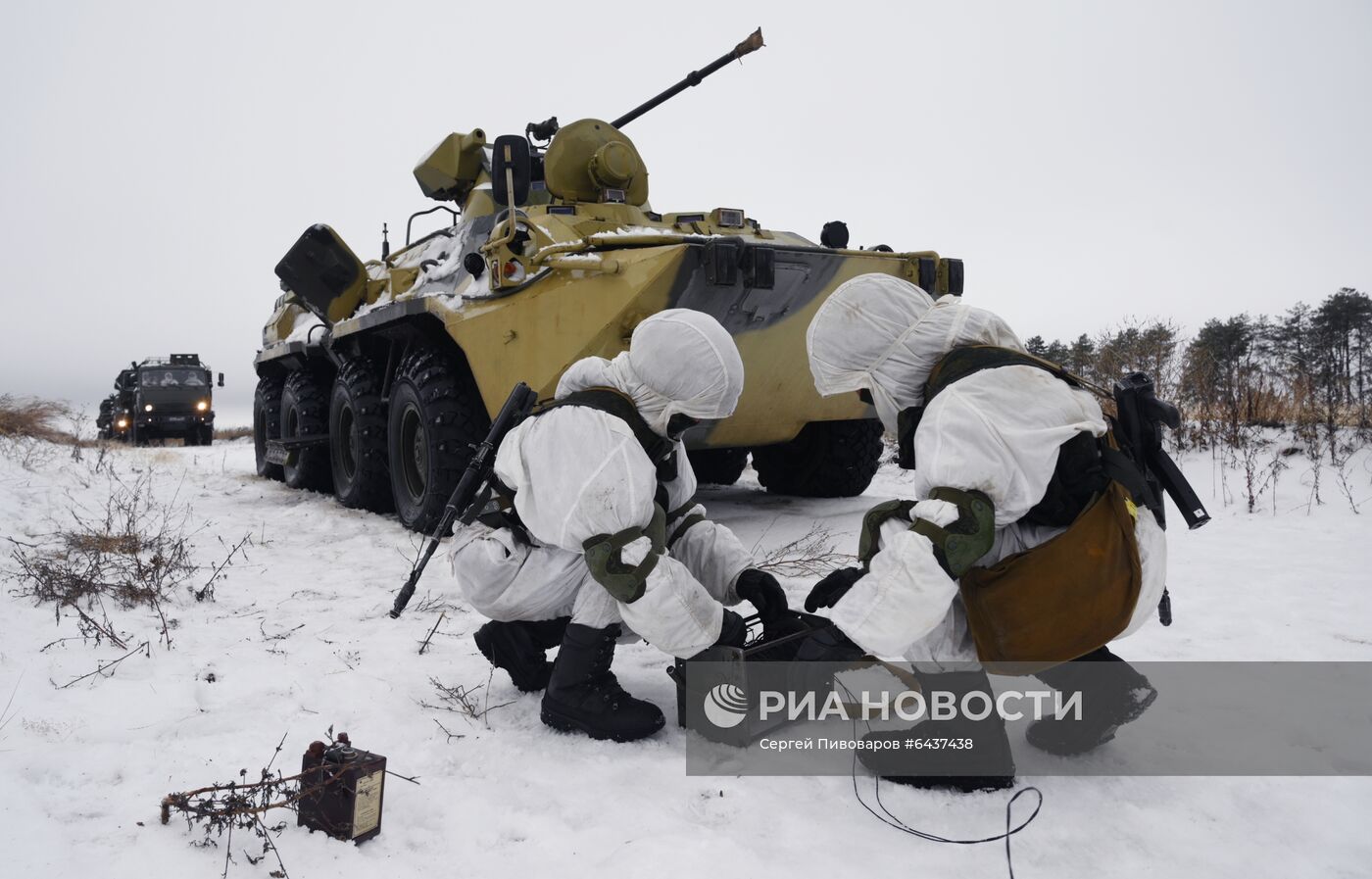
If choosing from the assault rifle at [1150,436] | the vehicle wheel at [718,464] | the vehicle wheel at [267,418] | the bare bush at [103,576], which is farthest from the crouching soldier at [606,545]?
the vehicle wheel at [267,418]

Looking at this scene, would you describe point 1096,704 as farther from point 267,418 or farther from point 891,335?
point 267,418

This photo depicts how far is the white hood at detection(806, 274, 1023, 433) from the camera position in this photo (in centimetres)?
241

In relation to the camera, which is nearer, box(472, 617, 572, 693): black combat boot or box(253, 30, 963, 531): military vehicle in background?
box(472, 617, 572, 693): black combat boot

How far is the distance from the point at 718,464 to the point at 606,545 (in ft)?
20.3

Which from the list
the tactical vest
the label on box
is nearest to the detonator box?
the label on box

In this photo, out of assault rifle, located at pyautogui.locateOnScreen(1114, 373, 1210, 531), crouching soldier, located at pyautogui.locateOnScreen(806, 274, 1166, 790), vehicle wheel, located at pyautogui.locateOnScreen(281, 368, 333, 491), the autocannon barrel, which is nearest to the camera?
crouching soldier, located at pyautogui.locateOnScreen(806, 274, 1166, 790)

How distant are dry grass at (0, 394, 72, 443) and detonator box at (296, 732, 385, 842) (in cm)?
1089

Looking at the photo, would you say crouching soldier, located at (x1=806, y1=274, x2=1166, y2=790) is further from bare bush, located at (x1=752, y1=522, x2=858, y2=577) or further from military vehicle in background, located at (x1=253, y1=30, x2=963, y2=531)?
military vehicle in background, located at (x1=253, y1=30, x2=963, y2=531)

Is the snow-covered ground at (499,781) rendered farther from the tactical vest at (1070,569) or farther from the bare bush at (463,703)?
the tactical vest at (1070,569)

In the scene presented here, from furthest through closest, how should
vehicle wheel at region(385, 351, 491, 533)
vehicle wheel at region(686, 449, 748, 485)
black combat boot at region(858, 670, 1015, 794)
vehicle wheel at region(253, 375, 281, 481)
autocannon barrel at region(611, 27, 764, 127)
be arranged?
vehicle wheel at region(253, 375, 281, 481)
vehicle wheel at region(686, 449, 748, 485)
autocannon barrel at region(611, 27, 764, 127)
vehicle wheel at region(385, 351, 491, 533)
black combat boot at region(858, 670, 1015, 794)

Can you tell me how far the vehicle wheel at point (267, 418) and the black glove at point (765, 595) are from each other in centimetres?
805

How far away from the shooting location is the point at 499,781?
93.3 inches

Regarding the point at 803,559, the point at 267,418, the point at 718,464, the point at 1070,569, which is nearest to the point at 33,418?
the point at 267,418

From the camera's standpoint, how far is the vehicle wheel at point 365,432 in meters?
6.76
